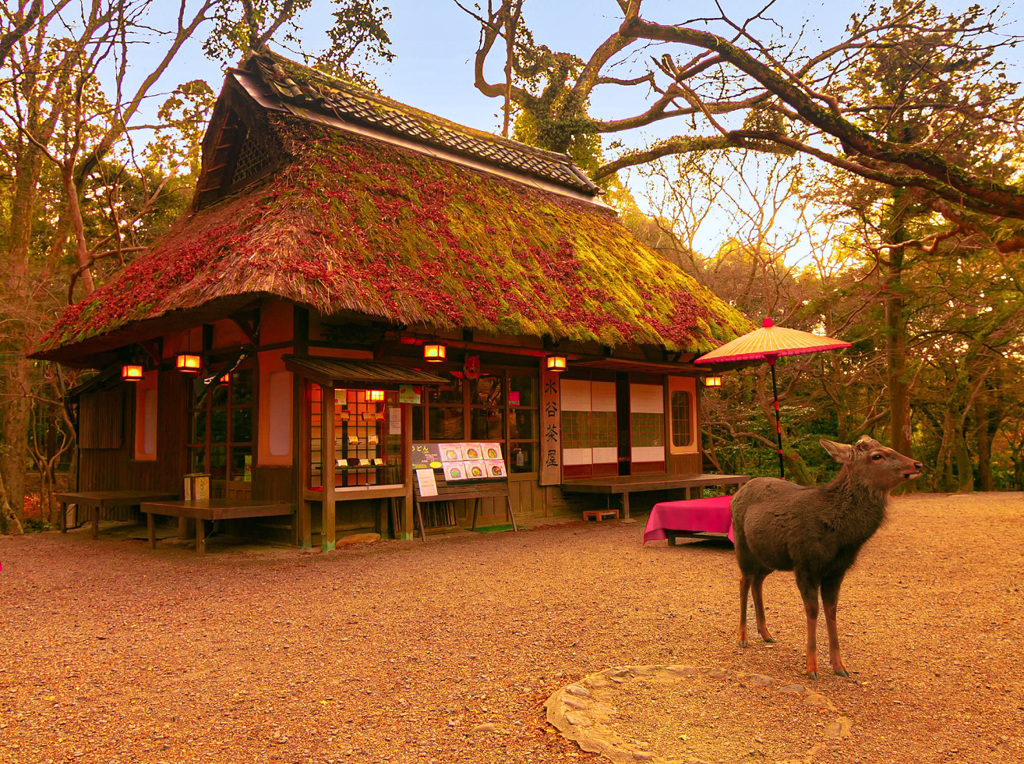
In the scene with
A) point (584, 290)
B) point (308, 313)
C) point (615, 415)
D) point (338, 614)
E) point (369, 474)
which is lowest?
point (338, 614)

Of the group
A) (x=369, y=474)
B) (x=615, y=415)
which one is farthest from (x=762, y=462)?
(x=369, y=474)

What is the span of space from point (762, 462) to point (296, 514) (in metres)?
14.1

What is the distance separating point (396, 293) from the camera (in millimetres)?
7828

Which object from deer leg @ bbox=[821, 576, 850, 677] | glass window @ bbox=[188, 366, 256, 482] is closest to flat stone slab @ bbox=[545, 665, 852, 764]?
deer leg @ bbox=[821, 576, 850, 677]

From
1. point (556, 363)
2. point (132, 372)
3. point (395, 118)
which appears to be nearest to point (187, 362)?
point (132, 372)

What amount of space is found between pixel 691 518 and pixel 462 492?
269cm

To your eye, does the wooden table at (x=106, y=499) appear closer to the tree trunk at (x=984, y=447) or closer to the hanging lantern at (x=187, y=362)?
the hanging lantern at (x=187, y=362)

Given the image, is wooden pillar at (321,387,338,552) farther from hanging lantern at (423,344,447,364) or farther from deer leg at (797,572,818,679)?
deer leg at (797,572,818,679)

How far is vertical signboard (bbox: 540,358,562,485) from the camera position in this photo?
10.5 m

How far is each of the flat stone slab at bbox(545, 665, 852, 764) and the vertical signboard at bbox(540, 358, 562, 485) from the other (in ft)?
22.5

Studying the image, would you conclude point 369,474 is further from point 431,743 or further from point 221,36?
point 221,36

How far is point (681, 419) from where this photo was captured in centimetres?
1295

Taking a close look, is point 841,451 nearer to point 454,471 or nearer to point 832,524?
point 832,524

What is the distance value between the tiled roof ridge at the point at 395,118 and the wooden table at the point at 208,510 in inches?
210
